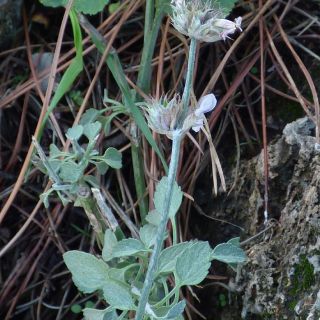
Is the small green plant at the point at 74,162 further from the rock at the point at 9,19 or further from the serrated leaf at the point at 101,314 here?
the rock at the point at 9,19

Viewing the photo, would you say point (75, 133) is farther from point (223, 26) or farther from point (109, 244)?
point (223, 26)

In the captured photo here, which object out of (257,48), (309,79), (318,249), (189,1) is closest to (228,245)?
(318,249)

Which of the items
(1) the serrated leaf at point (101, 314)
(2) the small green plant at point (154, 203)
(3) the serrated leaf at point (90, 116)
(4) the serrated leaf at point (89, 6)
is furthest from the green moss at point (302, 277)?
(4) the serrated leaf at point (89, 6)

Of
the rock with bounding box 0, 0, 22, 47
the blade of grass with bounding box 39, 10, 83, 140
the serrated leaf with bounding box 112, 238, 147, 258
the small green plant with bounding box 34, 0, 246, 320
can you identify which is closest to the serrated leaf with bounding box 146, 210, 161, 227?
the small green plant with bounding box 34, 0, 246, 320

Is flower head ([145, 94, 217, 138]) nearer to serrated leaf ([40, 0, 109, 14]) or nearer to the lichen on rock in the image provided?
the lichen on rock

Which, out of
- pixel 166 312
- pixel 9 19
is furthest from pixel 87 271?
pixel 9 19

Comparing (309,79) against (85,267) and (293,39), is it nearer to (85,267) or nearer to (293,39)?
(293,39)
